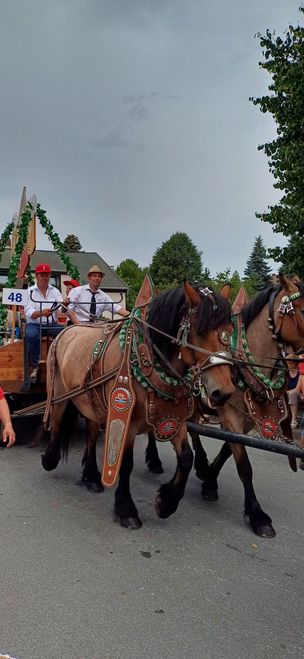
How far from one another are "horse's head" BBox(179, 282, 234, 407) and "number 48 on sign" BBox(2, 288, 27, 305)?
3.32 m

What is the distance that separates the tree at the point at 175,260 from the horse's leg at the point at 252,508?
40.1 m

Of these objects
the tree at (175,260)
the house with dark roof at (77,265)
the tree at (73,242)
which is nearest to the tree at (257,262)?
the tree at (175,260)

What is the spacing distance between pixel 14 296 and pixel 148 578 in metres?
3.86

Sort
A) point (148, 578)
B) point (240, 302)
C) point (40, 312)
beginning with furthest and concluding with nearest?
point (40, 312), point (240, 302), point (148, 578)

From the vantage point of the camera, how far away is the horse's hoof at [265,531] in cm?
332

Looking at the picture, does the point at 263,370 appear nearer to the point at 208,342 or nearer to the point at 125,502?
the point at 208,342

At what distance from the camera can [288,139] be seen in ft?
27.1

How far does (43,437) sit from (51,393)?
811mm

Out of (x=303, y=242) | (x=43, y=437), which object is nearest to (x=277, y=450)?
(x=43, y=437)

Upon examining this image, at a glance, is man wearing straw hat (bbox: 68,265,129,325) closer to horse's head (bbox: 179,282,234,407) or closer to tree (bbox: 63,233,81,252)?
horse's head (bbox: 179,282,234,407)

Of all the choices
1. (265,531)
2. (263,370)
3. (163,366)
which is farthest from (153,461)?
(163,366)

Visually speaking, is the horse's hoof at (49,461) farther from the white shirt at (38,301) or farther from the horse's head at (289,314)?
the horse's head at (289,314)

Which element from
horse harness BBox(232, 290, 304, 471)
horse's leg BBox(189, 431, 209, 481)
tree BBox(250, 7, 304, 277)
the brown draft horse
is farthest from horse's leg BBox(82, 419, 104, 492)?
tree BBox(250, 7, 304, 277)

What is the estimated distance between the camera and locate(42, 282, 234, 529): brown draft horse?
2.81 meters
